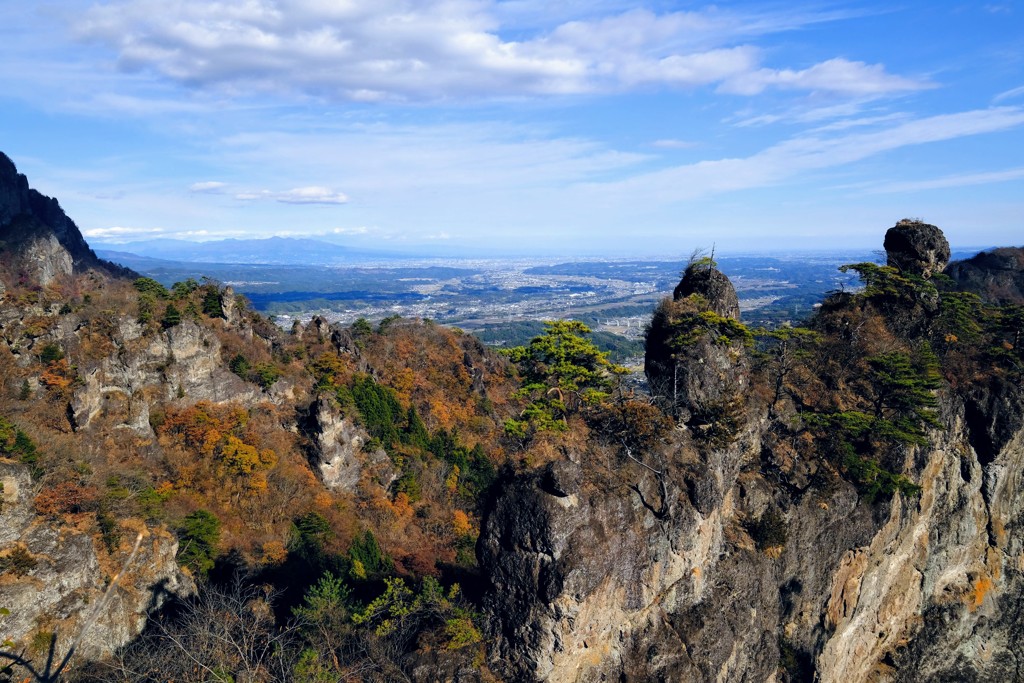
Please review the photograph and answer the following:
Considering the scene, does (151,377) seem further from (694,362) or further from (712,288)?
(712,288)

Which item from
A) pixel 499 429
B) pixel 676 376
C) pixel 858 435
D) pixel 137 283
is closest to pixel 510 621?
pixel 676 376

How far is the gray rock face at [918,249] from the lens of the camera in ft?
105

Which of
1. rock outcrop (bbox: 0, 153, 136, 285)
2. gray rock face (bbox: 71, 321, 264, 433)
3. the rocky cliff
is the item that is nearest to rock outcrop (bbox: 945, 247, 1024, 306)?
the rocky cliff

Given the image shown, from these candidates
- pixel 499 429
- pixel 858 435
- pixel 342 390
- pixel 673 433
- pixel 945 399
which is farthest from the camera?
pixel 499 429

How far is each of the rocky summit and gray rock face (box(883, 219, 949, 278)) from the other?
148mm

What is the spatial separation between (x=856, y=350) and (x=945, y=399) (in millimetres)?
4059

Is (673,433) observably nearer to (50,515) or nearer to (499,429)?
(50,515)

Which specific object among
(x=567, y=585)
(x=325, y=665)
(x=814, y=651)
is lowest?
(x=814, y=651)

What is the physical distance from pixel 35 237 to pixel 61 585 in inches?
1810

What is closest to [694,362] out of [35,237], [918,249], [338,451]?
[918,249]

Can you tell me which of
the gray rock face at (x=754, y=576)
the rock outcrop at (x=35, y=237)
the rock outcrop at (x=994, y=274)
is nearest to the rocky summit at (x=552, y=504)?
the gray rock face at (x=754, y=576)

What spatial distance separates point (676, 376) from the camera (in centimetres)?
2230

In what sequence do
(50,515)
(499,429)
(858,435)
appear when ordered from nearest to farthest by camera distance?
(50,515) → (858,435) → (499,429)

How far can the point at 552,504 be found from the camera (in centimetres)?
1653
